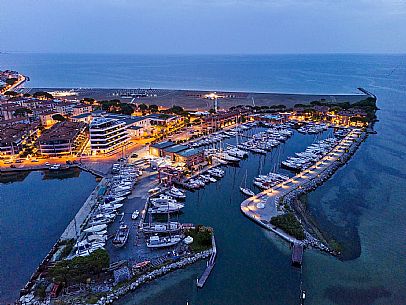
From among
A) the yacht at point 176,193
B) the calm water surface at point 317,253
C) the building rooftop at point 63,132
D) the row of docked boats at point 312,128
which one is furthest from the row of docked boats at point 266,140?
the building rooftop at point 63,132

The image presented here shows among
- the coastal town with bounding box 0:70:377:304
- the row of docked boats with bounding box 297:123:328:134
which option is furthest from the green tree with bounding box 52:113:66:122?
the row of docked boats with bounding box 297:123:328:134

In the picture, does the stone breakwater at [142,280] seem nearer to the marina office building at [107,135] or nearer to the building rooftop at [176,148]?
the building rooftop at [176,148]

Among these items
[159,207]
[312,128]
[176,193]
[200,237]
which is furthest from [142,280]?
[312,128]

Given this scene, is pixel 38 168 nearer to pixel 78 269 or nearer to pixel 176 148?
pixel 176 148

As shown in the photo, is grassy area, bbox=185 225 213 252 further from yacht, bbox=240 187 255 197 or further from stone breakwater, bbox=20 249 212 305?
yacht, bbox=240 187 255 197

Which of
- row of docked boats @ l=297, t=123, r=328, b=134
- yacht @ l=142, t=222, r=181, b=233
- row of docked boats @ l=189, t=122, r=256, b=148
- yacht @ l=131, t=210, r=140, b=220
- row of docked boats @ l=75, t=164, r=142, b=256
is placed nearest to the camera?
row of docked boats @ l=75, t=164, r=142, b=256

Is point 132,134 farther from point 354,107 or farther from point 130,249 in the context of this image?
point 354,107

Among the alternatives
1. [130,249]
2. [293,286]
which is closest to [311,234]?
[293,286]
